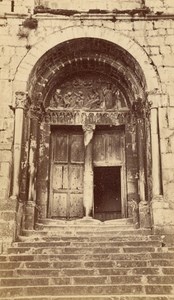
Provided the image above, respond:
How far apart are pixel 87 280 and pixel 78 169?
11.5 ft

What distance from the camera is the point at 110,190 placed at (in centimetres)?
1001

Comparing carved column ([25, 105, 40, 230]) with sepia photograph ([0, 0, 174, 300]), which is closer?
sepia photograph ([0, 0, 174, 300])

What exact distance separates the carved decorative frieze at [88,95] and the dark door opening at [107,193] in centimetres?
156

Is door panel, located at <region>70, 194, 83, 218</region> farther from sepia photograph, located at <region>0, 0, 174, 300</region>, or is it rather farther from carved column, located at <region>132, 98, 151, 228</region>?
carved column, located at <region>132, 98, 151, 228</region>

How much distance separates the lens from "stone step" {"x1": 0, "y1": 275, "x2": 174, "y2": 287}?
619 centimetres

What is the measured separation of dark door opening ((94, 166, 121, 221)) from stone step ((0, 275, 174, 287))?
10.9 ft

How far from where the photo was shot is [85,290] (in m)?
6.03

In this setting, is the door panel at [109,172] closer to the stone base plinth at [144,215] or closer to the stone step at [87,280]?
the stone base plinth at [144,215]

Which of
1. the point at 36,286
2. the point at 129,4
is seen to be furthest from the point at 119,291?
the point at 129,4

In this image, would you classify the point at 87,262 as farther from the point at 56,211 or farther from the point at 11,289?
the point at 56,211

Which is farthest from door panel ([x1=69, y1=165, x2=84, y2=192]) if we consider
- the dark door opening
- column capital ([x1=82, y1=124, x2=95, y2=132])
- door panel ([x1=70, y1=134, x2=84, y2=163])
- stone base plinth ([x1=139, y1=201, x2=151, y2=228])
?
stone base plinth ([x1=139, y1=201, x2=151, y2=228])

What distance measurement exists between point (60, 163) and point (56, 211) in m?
1.14

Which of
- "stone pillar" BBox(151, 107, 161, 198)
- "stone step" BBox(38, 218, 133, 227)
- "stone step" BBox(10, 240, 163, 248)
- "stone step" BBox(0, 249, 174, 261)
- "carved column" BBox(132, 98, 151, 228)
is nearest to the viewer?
"stone step" BBox(0, 249, 174, 261)

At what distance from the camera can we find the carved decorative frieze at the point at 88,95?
9594 mm
